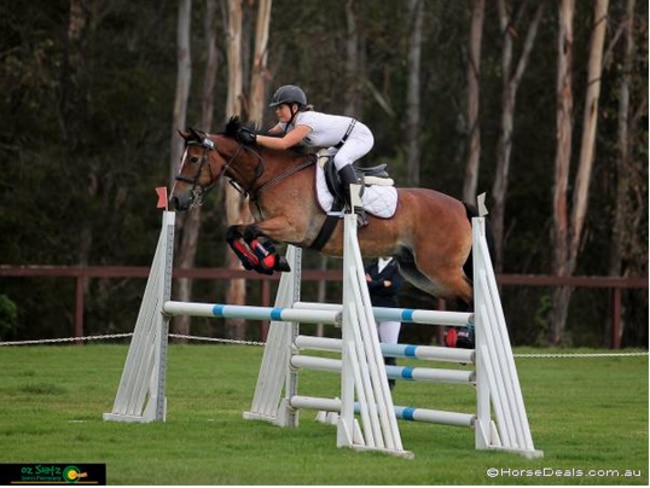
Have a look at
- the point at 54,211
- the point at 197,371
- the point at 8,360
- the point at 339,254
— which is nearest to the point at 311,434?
the point at 339,254

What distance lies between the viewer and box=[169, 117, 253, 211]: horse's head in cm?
1239

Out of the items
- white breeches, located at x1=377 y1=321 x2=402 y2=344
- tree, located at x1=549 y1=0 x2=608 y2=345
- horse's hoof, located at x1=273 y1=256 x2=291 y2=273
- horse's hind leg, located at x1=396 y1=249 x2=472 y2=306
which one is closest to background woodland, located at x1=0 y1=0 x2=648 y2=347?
tree, located at x1=549 y1=0 x2=608 y2=345

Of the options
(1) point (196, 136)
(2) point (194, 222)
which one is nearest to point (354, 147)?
(1) point (196, 136)

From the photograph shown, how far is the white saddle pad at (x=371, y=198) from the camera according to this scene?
12.7 m

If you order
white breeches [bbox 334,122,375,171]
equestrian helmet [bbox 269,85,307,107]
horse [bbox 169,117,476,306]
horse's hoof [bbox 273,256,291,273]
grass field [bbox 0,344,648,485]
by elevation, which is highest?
equestrian helmet [bbox 269,85,307,107]

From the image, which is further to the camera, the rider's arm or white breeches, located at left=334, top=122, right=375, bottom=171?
white breeches, located at left=334, top=122, right=375, bottom=171

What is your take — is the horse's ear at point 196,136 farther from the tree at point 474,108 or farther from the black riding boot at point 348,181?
the tree at point 474,108

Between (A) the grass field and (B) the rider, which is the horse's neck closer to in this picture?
(B) the rider

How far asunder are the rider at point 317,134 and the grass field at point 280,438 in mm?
2114

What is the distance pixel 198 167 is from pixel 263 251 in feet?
2.91

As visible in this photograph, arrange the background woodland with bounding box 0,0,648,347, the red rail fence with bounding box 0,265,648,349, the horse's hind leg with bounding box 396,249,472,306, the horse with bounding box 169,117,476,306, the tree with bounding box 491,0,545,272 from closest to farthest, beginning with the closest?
the horse with bounding box 169,117,476,306 < the horse's hind leg with bounding box 396,249,472,306 < the red rail fence with bounding box 0,265,648,349 < the background woodland with bounding box 0,0,648,347 < the tree with bounding box 491,0,545,272

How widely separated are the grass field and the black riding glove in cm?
226

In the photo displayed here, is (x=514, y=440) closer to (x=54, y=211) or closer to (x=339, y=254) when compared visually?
(x=339, y=254)

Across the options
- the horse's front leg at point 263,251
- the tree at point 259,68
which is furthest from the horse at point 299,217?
the tree at point 259,68
